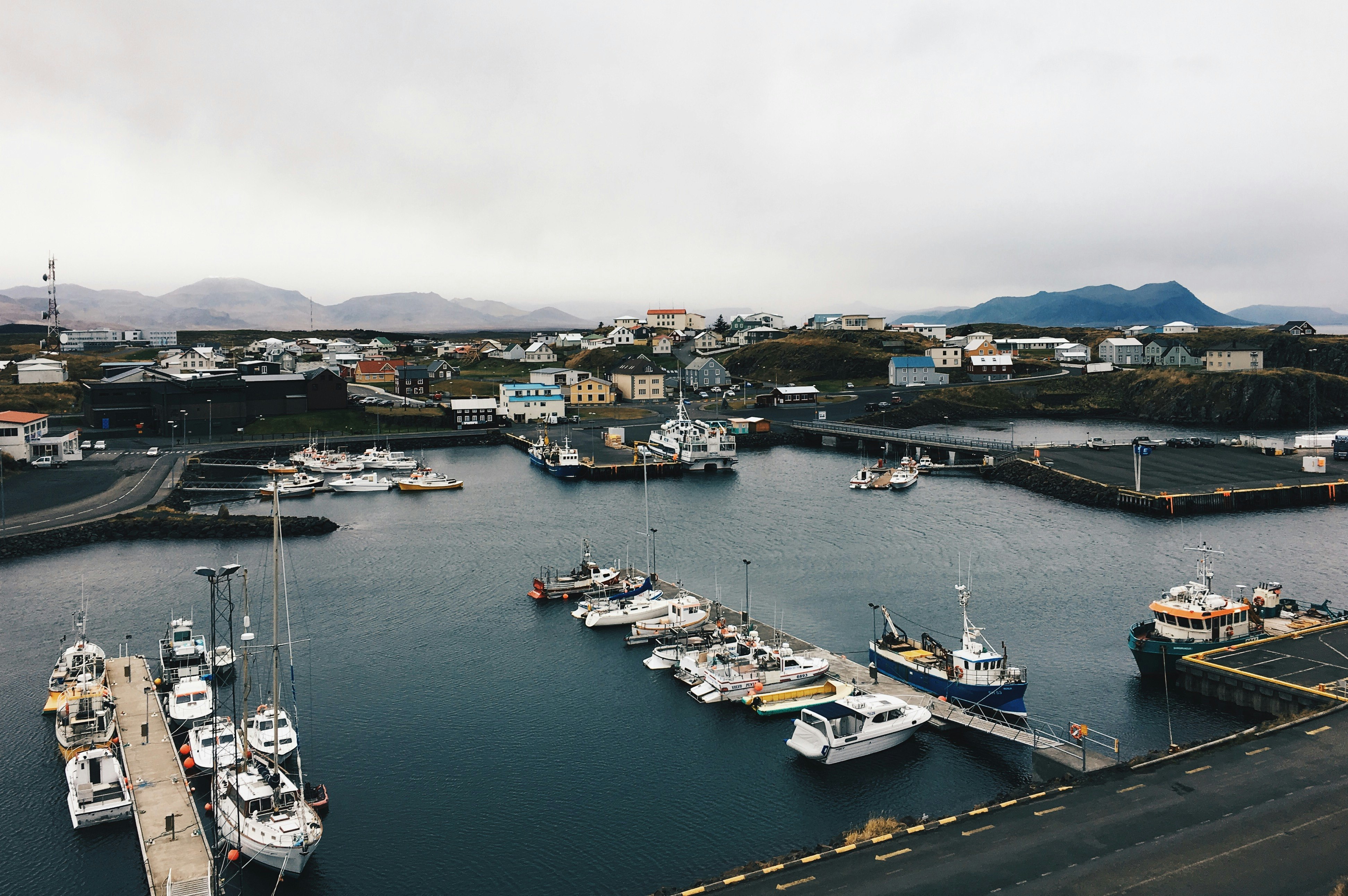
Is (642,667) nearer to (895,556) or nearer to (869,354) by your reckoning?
(895,556)

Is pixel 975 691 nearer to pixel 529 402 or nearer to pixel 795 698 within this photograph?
pixel 795 698

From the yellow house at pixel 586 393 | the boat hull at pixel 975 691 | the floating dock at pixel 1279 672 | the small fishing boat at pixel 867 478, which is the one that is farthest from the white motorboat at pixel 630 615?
the yellow house at pixel 586 393

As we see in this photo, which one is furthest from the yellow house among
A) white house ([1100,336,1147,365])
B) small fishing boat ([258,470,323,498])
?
white house ([1100,336,1147,365])

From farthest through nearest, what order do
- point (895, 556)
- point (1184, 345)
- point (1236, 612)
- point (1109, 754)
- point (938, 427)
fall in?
point (1184, 345)
point (938, 427)
point (895, 556)
point (1236, 612)
point (1109, 754)

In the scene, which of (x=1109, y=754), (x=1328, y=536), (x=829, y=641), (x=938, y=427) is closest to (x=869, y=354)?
(x=938, y=427)

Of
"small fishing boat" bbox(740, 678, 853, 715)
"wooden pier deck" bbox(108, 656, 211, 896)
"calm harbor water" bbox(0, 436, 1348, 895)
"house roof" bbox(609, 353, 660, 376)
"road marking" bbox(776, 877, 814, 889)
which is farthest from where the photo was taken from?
"house roof" bbox(609, 353, 660, 376)

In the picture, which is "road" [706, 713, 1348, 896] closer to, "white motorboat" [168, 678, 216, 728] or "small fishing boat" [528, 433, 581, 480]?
"white motorboat" [168, 678, 216, 728]
